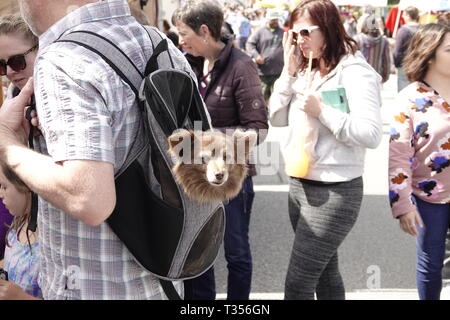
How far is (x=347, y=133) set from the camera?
2373mm

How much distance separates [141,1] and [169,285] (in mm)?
3534

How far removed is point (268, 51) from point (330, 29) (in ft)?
19.8

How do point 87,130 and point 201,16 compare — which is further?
point 201,16

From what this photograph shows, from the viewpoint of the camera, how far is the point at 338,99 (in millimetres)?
2479

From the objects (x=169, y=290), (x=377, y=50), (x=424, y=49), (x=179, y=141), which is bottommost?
(x=377, y=50)

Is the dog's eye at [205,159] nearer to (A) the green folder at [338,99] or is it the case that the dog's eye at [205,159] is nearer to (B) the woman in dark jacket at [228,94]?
(A) the green folder at [338,99]

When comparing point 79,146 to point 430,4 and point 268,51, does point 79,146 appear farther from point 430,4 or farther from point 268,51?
point 268,51

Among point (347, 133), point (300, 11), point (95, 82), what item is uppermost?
point (95, 82)

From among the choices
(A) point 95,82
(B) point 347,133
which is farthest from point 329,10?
(A) point 95,82

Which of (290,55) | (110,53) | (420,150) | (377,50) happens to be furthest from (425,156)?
(377,50)

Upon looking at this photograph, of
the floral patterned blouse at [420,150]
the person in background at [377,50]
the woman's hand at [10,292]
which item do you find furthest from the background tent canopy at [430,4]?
the person in background at [377,50]

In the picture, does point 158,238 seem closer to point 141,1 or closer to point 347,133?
point 347,133

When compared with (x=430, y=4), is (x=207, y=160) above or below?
above

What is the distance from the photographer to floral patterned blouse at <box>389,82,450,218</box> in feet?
9.06
